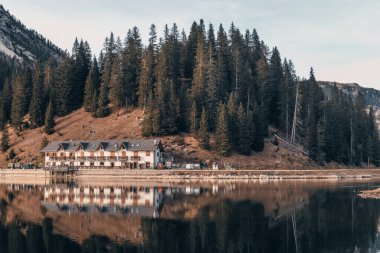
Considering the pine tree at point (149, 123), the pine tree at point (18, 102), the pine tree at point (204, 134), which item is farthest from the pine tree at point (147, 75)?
the pine tree at point (18, 102)

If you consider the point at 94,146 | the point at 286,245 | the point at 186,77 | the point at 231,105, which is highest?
the point at 186,77

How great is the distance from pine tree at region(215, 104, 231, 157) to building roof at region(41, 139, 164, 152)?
48.0 ft

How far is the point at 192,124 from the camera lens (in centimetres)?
11712

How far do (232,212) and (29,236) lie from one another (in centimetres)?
2206

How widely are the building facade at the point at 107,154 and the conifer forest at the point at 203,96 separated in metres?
8.41

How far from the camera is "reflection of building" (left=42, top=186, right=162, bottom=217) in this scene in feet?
178

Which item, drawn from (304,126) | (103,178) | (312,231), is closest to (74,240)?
(312,231)

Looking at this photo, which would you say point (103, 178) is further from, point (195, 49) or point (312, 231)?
point (312, 231)

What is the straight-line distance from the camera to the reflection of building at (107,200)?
54125 millimetres

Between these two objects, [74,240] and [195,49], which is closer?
[74,240]

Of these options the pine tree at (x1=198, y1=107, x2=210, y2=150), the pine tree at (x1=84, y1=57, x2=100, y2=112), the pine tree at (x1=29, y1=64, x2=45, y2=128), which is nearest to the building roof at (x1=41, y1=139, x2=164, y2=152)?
the pine tree at (x1=198, y1=107, x2=210, y2=150)

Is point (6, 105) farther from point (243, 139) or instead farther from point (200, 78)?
point (243, 139)

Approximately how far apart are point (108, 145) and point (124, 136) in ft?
28.1

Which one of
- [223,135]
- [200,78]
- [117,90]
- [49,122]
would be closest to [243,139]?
[223,135]
